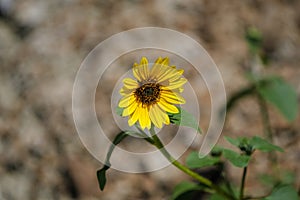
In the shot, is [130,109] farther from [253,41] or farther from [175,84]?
[253,41]

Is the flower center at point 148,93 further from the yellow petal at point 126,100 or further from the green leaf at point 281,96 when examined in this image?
the green leaf at point 281,96

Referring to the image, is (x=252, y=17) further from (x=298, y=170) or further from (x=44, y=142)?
(x=44, y=142)

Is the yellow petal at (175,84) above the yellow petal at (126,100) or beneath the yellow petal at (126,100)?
above

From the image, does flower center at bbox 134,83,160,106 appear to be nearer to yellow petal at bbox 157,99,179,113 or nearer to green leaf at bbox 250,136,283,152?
yellow petal at bbox 157,99,179,113

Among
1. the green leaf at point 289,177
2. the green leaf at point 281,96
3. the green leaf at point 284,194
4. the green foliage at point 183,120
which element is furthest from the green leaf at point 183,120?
the green leaf at point 289,177

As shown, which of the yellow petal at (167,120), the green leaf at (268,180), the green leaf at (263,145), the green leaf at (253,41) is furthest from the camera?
the green leaf at (253,41)

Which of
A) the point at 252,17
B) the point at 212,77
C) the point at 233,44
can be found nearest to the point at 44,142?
the point at 212,77

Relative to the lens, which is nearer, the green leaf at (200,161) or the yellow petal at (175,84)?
the yellow petal at (175,84)
